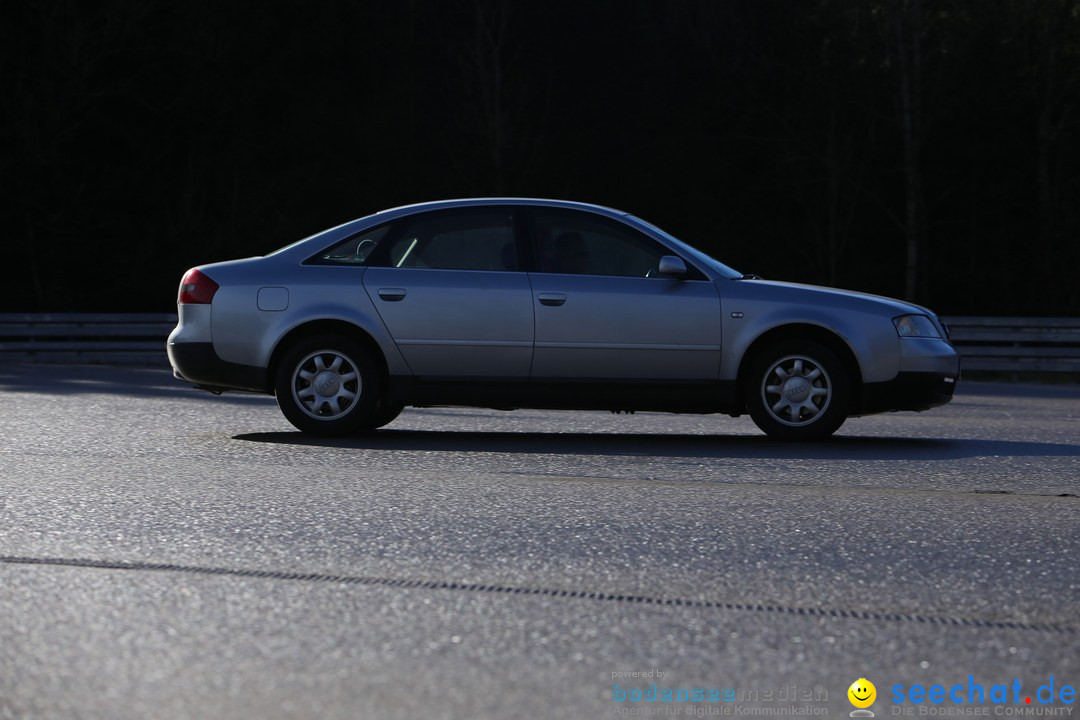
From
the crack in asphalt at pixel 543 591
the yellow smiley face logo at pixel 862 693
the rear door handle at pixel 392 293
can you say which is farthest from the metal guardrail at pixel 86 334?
the yellow smiley face logo at pixel 862 693

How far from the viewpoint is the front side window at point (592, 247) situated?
1049cm

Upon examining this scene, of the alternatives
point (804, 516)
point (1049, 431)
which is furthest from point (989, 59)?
point (804, 516)

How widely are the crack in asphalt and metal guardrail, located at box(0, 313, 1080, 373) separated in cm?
1841

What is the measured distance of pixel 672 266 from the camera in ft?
33.4

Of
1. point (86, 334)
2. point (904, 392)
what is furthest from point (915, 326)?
point (86, 334)

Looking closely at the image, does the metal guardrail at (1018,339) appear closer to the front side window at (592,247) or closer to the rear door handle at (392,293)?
the front side window at (592,247)

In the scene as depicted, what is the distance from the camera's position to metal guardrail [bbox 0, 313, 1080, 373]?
22719 mm

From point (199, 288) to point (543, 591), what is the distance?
5.92 metres

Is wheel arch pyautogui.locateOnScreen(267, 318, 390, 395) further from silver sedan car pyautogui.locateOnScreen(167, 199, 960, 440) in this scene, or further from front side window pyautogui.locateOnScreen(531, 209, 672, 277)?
front side window pyautogui.locateOnScreen(531, 209, 672, 277)

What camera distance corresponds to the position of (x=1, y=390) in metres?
15.0

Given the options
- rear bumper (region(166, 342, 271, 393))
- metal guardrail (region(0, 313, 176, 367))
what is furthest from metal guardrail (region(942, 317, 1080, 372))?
rear bumper (region(166, 342, 271, 393))

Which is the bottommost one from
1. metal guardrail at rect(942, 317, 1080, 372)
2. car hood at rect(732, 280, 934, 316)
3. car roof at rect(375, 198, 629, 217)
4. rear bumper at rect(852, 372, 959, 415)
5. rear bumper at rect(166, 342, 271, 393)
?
metal guardrail at rect(942, 317, 1080, 372)

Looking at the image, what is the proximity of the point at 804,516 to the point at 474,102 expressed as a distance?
94.9 ft

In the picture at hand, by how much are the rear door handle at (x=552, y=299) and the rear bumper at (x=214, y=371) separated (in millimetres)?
1912
